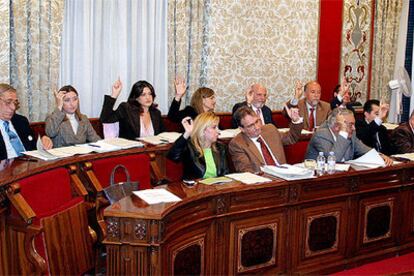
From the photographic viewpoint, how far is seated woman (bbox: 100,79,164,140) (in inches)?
225

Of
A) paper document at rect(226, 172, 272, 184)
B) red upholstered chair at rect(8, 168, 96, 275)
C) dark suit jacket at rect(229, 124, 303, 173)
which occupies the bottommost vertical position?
red upholstered chair at rect(8, 168, 96, 275)

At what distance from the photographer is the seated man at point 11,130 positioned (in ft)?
15.2

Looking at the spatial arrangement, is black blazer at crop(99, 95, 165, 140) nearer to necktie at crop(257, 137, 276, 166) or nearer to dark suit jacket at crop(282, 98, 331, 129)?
necktie at crop(257, 137, 276, 166)

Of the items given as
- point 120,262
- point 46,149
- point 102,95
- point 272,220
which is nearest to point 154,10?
point 102,95

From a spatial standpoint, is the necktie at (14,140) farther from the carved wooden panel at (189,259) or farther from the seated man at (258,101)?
the seated man at (258,101)

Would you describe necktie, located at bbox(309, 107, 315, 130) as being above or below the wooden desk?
above

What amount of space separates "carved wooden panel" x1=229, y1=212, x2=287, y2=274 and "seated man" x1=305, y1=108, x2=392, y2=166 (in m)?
1.03

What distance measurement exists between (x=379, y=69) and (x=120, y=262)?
22.0ft

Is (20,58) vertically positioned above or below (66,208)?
above

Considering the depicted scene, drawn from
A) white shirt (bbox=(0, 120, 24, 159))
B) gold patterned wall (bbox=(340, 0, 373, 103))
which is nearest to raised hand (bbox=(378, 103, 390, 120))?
gold patterned wall (bbox=(340, 0, 373, 103))

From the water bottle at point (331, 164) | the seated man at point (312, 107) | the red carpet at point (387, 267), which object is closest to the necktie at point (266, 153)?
the water bottle at point (331, 164)

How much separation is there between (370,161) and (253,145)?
95 cm

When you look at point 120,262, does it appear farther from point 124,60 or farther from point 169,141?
point 124,60

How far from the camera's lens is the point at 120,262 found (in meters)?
3.26
